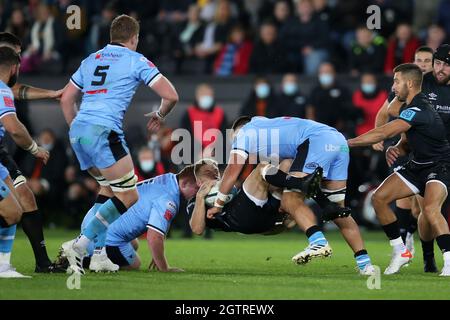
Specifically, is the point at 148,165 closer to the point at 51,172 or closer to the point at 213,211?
the point at 51,172

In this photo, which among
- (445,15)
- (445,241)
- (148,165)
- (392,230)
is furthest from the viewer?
(445,15)

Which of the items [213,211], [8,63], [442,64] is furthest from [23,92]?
[442,64]

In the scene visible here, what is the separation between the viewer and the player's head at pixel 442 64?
449 inches

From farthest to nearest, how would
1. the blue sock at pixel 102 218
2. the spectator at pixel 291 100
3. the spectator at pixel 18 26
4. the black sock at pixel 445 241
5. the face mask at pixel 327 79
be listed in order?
the spectator at pixel 18 26
the face mask at pixel 327 79
the spectator at pixel 291 100
the black sock at pixel 445 241
the blue sock at pixel 102 218

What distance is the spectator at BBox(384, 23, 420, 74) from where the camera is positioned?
1906cm

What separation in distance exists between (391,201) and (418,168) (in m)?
0.46

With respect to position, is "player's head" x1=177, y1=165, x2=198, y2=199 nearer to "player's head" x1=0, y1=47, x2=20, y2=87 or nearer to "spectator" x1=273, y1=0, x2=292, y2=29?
"player's head" x1=0, y1=47, x2=20, y2=87

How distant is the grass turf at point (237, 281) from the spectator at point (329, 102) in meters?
4.19

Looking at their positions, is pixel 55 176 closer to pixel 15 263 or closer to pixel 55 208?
pixel 55 208

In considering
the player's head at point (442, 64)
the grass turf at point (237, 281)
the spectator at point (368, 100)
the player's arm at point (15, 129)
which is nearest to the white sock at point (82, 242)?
the grass turf at point (237, 281)

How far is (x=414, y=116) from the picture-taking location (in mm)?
10539

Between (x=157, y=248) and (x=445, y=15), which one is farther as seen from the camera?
(x=445, y=15)

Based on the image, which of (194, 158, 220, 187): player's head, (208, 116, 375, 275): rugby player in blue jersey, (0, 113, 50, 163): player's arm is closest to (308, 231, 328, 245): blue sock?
(208, 116, 375, 275): rugby player in blue jersey

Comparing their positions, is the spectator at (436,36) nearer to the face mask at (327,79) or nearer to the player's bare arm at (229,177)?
the face mask at (327,79)
